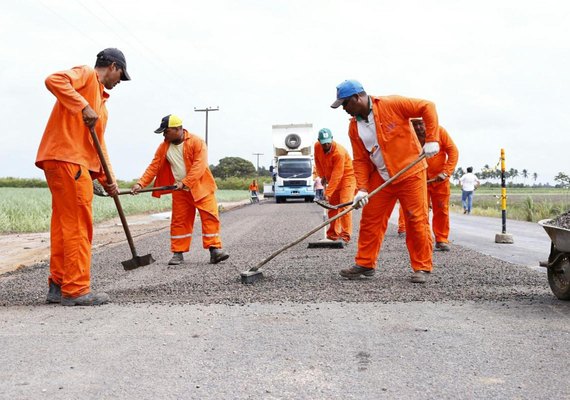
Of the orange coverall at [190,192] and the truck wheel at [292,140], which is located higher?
the truck wheel at [292,140]

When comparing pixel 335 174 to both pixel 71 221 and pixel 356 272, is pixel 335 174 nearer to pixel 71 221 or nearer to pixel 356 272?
pixel 356 272

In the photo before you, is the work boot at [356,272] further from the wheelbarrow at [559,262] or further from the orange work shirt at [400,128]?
the wheelbarrow at [559,262]

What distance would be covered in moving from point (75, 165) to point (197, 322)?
64.0 inches

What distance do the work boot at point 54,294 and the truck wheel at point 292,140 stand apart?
83.6 feet

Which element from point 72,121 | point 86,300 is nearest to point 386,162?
point 72,121

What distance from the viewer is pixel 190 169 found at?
7320 millimetres

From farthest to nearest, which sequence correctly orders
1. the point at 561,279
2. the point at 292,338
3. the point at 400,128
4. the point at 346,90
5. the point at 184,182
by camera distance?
1. the point at 184,182
2. the point at 400,128
3. the point at 346,90
4. the point at 561,279
5. the point at 292,338

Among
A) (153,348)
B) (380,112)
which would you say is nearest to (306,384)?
(153,348)

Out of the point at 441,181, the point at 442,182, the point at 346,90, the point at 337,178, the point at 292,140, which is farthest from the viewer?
the point at 292,140

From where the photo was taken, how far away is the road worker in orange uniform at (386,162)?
5617mm

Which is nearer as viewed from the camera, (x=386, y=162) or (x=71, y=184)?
(x=71, y=184)

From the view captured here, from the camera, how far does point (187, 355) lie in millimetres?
3289

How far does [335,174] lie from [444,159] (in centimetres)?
159

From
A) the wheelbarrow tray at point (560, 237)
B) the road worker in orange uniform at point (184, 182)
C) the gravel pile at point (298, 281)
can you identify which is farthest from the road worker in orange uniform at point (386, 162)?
the road worker in orange uniform at point (184, 182)
